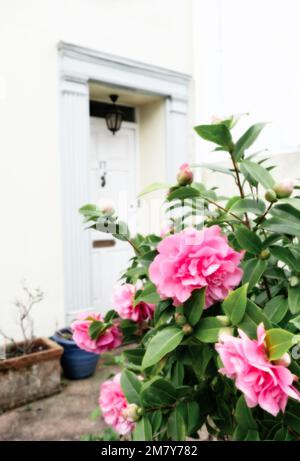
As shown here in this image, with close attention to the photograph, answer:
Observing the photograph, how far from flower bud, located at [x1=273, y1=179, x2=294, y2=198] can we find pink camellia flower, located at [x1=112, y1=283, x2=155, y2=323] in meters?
0.50

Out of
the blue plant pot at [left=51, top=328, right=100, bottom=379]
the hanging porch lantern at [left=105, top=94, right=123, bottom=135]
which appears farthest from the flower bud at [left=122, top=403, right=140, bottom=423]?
the hanging porch lantern at [left=105, top=94, right=123, bottom=135]

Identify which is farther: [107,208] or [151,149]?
[151,149]

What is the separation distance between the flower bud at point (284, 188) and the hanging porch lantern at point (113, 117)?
372cm

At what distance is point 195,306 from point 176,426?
0.28m

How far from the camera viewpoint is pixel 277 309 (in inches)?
31.1

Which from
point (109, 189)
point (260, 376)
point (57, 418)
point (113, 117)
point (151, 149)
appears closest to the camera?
point (260, 376)

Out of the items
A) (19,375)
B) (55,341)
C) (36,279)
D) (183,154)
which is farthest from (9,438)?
(183,154)

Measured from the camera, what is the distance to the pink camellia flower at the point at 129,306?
3.48 ft

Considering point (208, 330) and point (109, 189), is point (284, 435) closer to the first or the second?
point (208, 330)

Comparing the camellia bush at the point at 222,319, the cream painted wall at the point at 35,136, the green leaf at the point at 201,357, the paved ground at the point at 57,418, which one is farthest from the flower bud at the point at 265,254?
the cream painted wall at the point at 35,136

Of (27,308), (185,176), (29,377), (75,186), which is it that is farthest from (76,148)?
(185,176)

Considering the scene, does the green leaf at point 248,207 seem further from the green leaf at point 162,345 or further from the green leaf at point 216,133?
the green leaf at point 162,345

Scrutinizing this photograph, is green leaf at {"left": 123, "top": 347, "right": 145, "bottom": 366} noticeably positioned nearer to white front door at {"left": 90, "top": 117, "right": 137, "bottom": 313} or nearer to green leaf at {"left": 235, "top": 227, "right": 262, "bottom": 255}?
green leaf at {"left": 235, "top": 227, "right": 262, "bottom": 255}

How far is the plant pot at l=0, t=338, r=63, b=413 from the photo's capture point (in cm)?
275
